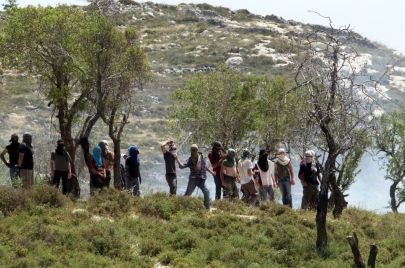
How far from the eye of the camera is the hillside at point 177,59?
6994 cm

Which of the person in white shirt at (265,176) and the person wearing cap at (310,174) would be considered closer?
the person wearing cap at (310,174)

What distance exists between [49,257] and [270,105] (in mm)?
24257

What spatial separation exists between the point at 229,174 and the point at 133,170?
2783 mm

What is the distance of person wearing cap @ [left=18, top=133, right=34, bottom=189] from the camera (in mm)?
17766

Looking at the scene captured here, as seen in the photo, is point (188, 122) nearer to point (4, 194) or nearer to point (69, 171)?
point (69, 171)

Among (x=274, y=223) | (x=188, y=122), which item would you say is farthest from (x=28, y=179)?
(x=188, y=122)

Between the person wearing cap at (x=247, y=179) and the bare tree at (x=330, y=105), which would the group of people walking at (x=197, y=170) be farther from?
the bare tree at (x=330, y=105)

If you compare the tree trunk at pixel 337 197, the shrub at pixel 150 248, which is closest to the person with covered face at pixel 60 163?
the shrub at pixel 150 248

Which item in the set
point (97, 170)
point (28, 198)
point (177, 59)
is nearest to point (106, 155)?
point (97, 170)

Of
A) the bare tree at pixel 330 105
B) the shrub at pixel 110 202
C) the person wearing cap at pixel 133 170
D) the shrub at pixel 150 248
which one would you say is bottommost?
the shrub at pixel 150 248

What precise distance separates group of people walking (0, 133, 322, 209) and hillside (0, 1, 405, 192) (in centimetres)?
2461

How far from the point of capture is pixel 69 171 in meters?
18.4

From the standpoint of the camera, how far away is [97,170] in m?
18.2

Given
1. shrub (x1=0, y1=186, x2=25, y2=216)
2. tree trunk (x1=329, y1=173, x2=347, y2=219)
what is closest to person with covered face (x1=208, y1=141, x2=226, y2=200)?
tree trunk (x1=329, y1=173, x2=347, y2=219)
